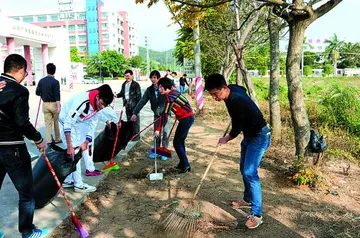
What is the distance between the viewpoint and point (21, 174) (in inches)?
117

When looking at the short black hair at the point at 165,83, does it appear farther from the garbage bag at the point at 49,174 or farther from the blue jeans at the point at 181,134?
the garbage bag at the point at 49,174

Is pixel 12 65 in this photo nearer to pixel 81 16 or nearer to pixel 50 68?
pixel 50 68

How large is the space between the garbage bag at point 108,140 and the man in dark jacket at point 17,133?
2454 mm

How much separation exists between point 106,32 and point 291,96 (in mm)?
85535

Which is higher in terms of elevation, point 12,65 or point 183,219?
point 12,65

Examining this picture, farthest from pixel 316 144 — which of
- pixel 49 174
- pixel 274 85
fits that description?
pixel 49 174

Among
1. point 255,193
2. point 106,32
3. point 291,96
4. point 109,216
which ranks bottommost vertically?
point 109,216

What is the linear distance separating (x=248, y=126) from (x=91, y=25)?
289ft

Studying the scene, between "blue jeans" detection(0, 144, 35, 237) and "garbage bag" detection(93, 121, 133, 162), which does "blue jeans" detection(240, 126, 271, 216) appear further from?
"garbage bag" detection(93, 121, 133, 162)

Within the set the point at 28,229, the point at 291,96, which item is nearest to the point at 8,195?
the point at 28,229

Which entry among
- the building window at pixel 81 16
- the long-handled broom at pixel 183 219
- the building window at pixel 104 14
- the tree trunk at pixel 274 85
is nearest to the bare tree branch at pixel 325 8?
the tree trunk at pixel 274 85

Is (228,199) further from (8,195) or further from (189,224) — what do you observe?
(8,195)

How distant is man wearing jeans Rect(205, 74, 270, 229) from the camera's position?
Result: 3.36 m

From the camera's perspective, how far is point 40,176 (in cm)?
379
